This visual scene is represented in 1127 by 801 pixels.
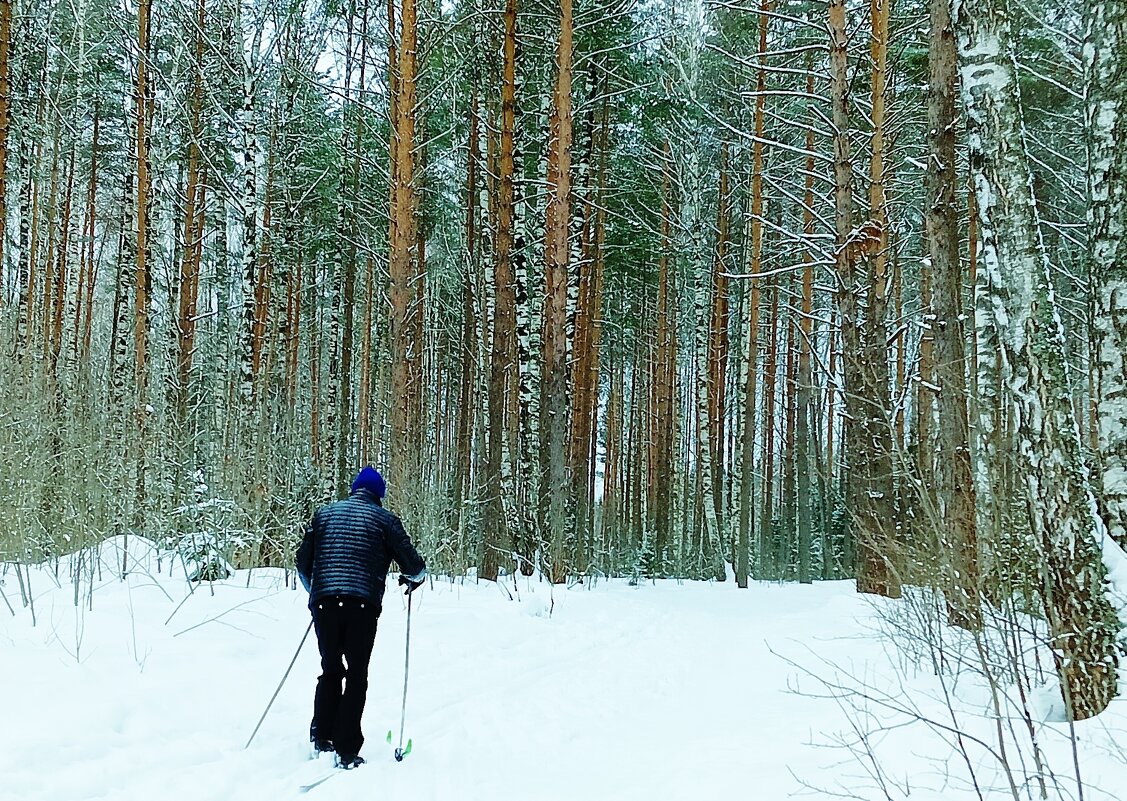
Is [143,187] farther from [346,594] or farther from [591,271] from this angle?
[346,594]

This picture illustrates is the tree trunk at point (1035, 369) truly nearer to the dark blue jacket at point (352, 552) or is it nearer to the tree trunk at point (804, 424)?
the dark blue jacket at point (352, 552)

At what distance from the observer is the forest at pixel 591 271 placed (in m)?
4.45

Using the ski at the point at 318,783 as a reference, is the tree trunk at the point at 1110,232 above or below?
above

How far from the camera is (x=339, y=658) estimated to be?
5.03 m

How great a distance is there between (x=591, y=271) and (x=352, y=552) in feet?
52.7

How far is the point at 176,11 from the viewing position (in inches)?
575

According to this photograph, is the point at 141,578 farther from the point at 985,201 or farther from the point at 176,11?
the point at 176,11

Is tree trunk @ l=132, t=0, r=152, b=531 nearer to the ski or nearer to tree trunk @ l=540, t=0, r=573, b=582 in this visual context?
tree trunk @ l=540, t=0, r=573, b=582

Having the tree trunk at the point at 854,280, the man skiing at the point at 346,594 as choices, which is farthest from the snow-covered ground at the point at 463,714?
the tree trunk at the point at 854,280

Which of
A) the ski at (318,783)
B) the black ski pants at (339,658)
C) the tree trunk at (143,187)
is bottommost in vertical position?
the ski at (318,783)

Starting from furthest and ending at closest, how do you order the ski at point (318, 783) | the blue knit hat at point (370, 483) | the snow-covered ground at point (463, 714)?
the blue knit hat at point (370, 483) < the ski at point (318, 783) < the snow-covered ground at point (463, 714)

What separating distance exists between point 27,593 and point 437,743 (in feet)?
12.3

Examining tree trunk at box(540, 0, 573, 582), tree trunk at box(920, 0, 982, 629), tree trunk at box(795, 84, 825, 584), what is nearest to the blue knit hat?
tree trunk at box(920, 0, 982, 629)

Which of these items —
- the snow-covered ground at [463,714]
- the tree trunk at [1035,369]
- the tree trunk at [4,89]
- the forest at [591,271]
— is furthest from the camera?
the tree trunk at [4,89]
